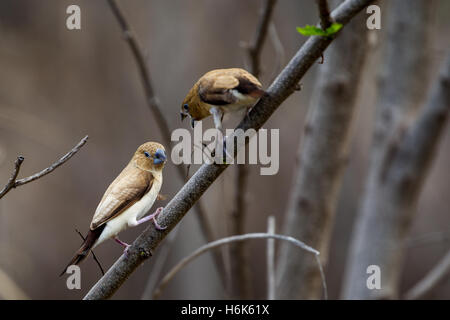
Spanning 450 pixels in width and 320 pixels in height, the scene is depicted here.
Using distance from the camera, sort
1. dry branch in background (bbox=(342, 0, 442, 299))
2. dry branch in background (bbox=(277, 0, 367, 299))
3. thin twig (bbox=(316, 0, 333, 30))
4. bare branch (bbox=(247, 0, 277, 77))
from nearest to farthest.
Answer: thin twig (bbox=(316, 0, 333, 30)) → bare branch (bbox=(247, 0, 277, 77)) → dry branch in background (bbox=(277, 0, 367, 299)) → dry branch in background (bbox=(342, 0, 442, 299))

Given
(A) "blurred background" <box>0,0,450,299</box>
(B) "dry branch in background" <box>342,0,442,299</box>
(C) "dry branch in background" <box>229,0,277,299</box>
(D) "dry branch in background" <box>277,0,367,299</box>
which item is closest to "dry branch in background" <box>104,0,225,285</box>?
(C) "dry branch in background" <box>229,0,277,299</box>

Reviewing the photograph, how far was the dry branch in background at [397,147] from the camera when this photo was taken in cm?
133

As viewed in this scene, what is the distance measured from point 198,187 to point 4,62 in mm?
2471

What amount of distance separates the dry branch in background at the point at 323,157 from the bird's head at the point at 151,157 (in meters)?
0.77

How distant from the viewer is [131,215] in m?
0.47

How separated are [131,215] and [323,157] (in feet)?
2.57

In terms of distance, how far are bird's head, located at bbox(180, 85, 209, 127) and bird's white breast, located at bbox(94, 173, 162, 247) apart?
6 cm

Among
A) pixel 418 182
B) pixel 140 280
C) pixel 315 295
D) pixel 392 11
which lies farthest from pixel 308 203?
pixel 140 280

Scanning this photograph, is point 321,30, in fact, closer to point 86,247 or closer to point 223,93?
point 223,93

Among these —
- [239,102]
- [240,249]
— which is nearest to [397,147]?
[240,249]

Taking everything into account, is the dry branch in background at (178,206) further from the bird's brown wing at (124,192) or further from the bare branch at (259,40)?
the bare branch at (259,40)

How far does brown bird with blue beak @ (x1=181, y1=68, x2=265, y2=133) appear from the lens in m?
0.46

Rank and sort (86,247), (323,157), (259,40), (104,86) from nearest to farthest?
(86,247) → (259,40) → (323,157) → (104,86)

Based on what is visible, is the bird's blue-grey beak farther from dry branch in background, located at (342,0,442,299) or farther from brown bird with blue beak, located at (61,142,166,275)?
dry branch in background, located at (342,0,442,299)
